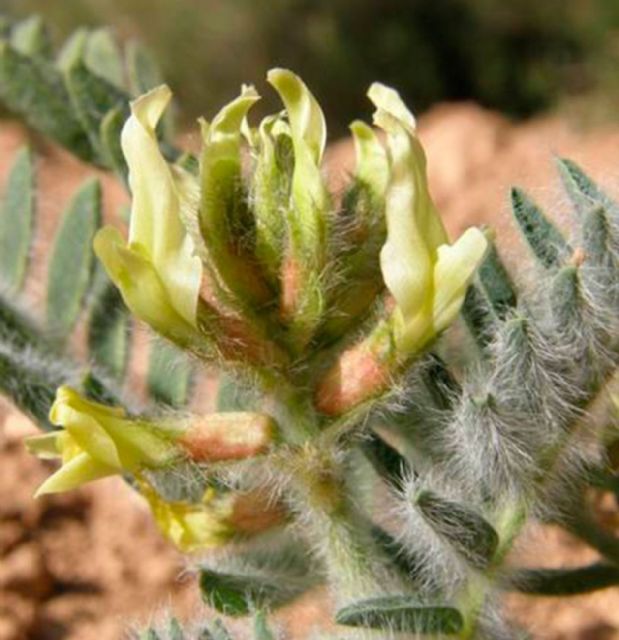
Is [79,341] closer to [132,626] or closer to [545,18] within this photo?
[132,626]

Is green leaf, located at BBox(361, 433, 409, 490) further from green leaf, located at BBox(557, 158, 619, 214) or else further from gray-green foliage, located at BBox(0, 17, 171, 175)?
gray-green foliage, located at BBox(0, 17, 171, 175)

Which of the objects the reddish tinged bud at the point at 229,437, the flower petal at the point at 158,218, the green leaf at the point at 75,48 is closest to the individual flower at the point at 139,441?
the reddish tinged bud at the point at 229,437

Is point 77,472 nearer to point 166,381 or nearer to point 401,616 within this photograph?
point 401,616

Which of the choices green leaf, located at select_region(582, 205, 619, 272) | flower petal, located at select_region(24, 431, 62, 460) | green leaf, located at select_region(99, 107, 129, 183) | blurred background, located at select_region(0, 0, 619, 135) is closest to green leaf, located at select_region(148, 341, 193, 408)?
green leaf, located at select_region(99, 107, 129, 183)

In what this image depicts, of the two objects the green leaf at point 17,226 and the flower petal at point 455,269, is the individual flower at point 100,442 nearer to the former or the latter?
the flower petal at point 455,269

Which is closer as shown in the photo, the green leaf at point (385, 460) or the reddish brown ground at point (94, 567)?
the green leaf at point (385, 460)

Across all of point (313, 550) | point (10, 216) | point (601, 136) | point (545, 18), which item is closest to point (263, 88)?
point (545, 18)

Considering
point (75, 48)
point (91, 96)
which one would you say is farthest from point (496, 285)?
point (75, 48)
